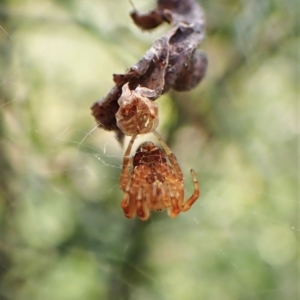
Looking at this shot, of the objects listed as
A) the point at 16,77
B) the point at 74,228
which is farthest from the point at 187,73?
the point at 74,228

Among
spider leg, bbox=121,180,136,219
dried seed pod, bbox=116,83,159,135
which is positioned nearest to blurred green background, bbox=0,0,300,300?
spider leg, bbox=121,180,136,219

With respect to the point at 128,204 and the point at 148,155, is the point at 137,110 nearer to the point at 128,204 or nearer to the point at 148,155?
the point at 148,155

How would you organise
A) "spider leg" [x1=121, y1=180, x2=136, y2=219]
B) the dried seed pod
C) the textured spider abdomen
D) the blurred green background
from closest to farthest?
the dried seed pod < the textured spider abdomen < "spider leg" [x1=121, y1=180, x2=136, y2=219] < the blurred green background

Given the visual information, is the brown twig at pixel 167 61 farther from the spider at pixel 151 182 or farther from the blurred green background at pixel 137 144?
the blurred green background at pixel 137 144

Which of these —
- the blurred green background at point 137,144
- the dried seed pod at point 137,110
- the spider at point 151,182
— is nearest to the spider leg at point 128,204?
the spider at point 151,182

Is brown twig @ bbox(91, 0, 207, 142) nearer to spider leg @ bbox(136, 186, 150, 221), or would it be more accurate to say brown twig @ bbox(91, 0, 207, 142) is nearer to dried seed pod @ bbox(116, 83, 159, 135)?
dried seed pod @ bbox(116, 83, 159, 135)

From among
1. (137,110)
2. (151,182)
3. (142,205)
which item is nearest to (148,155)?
(151,182)

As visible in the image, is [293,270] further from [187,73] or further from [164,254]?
[187,73]
